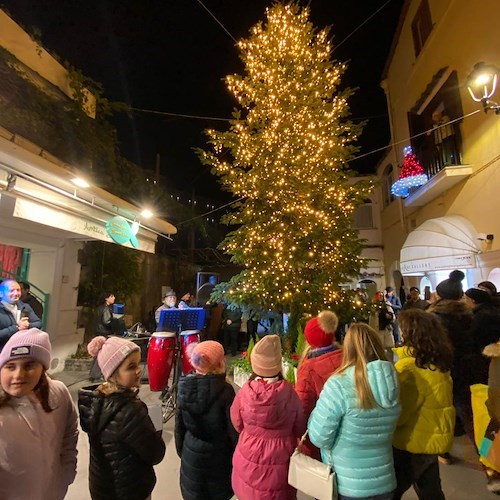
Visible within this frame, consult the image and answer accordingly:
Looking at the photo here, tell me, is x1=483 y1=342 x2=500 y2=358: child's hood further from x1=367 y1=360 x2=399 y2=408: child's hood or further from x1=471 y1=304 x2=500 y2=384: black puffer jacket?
x1=367 y1=360 x2=399 y2=408: child's hood

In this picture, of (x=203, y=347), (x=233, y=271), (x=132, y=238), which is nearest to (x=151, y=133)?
(x=132, y=238)

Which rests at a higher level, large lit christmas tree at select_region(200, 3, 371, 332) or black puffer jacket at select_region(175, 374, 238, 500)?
large lit christmas tree at select_region(200, 3, 371, 332)

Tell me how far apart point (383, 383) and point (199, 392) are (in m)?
1.18

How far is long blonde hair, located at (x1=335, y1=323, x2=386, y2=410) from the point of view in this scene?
1.78 meters

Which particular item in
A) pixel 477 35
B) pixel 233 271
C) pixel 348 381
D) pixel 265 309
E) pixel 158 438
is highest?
pixel 477 35

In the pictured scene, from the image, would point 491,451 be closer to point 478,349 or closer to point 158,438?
point 478,349

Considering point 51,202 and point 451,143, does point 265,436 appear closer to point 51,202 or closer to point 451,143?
point 51,202

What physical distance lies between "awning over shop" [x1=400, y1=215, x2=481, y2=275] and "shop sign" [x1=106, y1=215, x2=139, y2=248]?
6.54 meters

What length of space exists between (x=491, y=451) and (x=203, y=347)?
2253 mm

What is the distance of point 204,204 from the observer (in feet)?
65.0

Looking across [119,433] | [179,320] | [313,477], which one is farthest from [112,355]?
[179,320]

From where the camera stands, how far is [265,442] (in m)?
2.01

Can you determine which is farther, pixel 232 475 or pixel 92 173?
pixel 92 173

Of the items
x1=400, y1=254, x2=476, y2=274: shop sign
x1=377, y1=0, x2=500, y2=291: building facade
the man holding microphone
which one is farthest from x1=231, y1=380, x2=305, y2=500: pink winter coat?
x1=400, y1=254, x2=476, y2=274: shop sign
